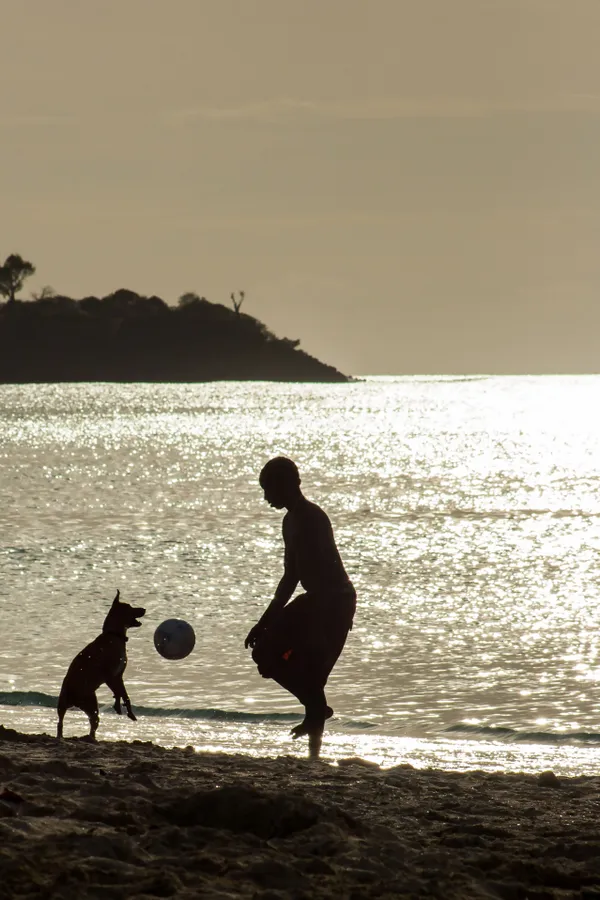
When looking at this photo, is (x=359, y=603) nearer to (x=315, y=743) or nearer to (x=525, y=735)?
(x=525, y=735)

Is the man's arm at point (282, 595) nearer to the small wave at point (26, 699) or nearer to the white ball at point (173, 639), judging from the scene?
the white ball at point (173, 639)

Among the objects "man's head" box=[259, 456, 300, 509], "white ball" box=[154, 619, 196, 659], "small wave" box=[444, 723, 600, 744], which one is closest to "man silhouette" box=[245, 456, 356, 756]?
"man's head" box=[259, 456, 300, 509]

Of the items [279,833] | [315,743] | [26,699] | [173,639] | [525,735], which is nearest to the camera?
[279,833]

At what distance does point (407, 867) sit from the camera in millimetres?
5527

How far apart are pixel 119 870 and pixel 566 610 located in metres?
15.4

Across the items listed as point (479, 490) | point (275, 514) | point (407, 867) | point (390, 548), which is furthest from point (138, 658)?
point (479, 490)

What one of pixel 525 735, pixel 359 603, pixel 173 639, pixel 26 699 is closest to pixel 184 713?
pixel 26 699

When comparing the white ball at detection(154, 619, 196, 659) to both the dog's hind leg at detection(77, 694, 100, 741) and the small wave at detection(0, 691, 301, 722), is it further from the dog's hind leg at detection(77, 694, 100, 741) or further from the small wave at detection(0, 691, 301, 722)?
the small wave at detection(0, 691, 301, 722)

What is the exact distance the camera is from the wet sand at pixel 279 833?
16.9 ft

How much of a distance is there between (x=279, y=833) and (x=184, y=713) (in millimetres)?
6182

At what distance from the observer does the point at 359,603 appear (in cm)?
2064

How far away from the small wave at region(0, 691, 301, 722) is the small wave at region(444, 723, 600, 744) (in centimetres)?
146

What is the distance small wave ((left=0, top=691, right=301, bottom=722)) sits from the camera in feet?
39.0

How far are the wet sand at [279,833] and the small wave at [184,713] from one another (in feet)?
12.6
